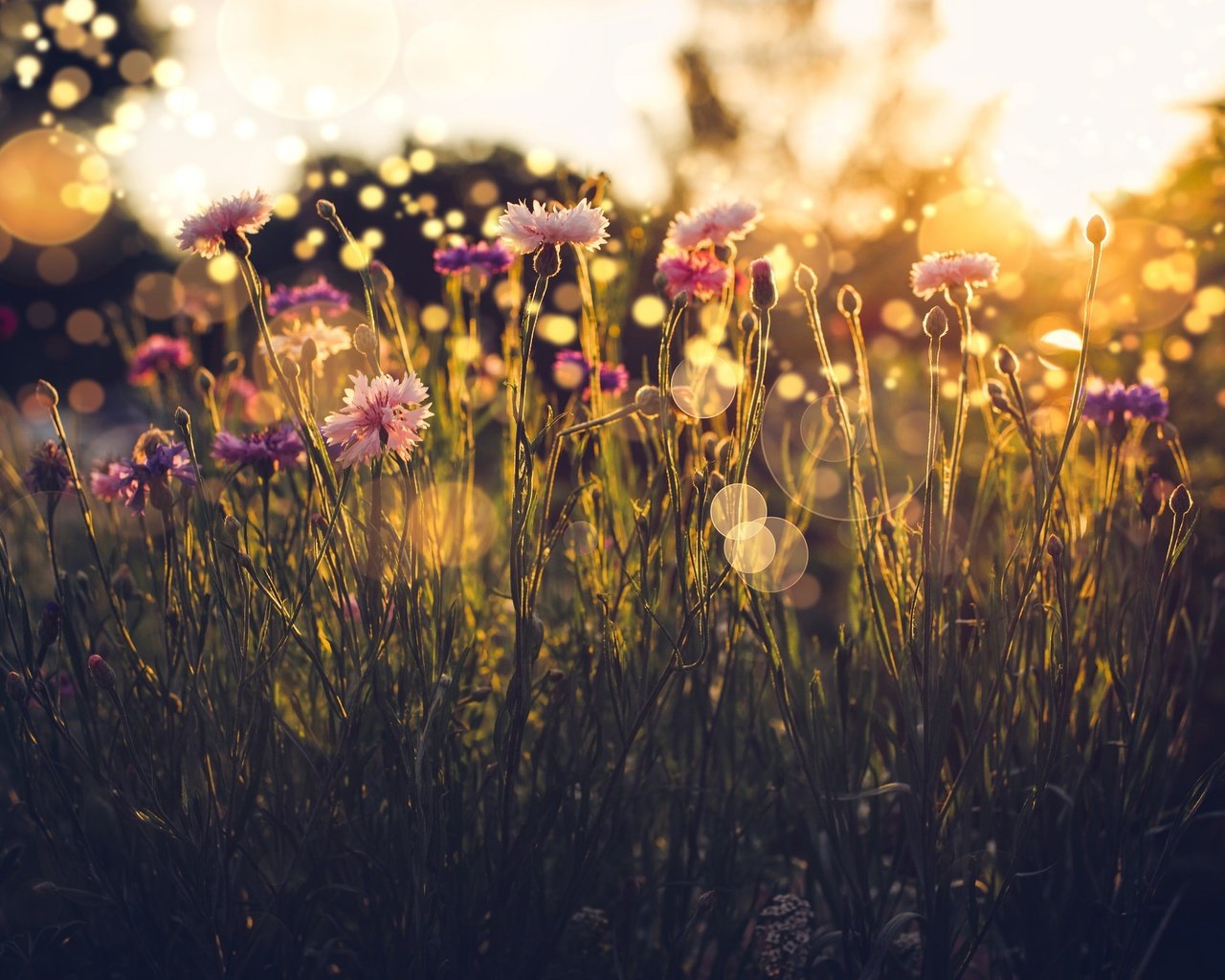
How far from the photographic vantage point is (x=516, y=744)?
49.9 inches

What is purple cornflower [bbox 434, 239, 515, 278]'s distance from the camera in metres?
1.94

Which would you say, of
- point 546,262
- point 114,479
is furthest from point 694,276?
point 114,479

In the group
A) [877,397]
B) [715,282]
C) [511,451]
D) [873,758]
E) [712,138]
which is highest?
[712,138]

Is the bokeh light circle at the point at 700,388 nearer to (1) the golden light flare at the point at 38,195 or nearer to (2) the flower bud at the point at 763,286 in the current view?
(2) the flower bud at the point at 763,286

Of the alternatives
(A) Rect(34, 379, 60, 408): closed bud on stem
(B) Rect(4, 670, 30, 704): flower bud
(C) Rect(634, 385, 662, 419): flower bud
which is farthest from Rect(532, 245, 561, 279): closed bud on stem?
(B) Rect(4, 670, 30, 704): flower bud

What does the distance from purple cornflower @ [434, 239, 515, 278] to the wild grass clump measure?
2cm

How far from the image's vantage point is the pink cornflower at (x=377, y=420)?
118 centimetres

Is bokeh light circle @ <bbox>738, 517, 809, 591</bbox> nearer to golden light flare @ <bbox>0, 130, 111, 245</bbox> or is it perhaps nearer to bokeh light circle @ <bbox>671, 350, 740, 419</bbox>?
bokeh light circle @ <bbox>671, 350, 740, 419</bbox>

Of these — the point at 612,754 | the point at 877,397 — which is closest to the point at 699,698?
the point at 612,754

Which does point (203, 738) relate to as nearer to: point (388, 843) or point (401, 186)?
point (388, 843)

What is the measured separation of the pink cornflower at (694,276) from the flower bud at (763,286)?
0.45m

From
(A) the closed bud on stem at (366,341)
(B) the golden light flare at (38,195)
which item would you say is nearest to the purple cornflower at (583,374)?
(A) the closed bud on stem at (366,341)

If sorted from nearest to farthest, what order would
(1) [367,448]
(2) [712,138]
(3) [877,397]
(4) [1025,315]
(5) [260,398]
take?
(1) [367,448]
(5) [260,398]
(4) [1025,315]
(3) [877,397]
(2) [712,138]

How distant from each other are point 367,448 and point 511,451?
2.11 ft
